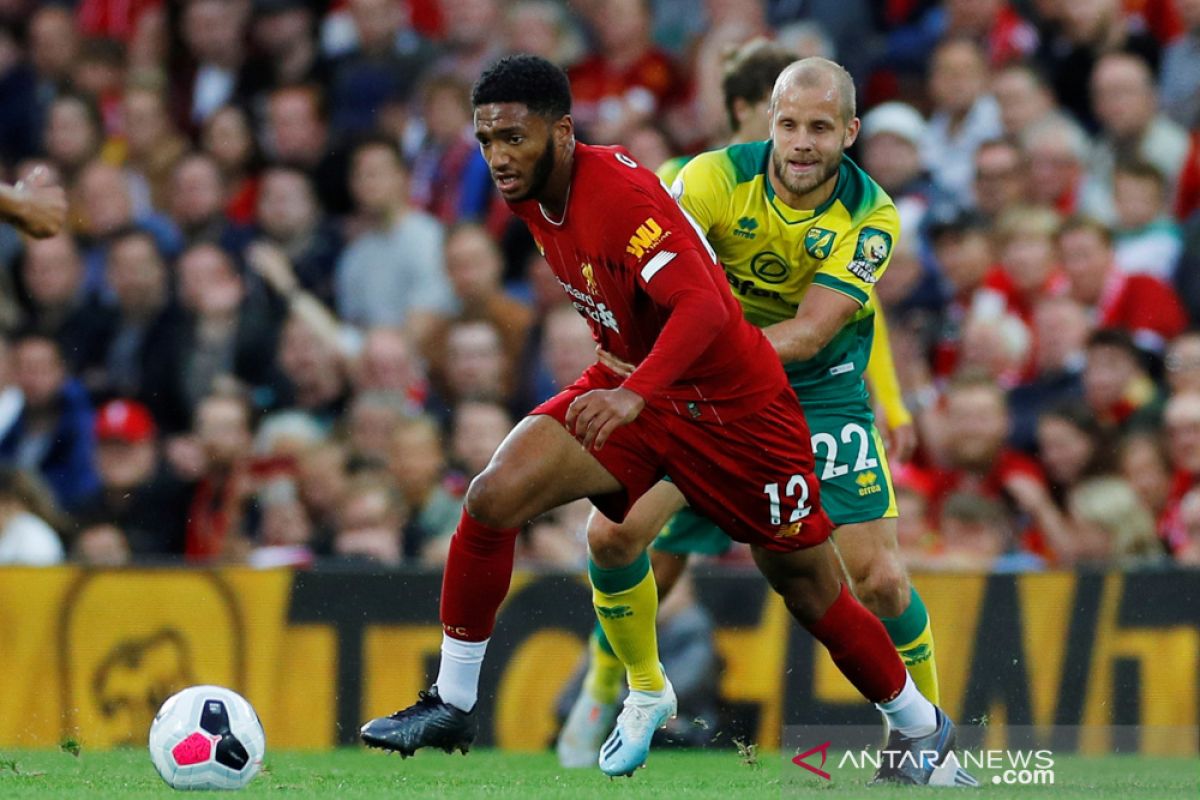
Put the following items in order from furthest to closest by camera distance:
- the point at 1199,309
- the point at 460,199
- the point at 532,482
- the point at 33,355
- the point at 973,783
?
the point at 460,199, the point at 33,355, the point at 1199,309, the point at 973,783, the point at 532,482

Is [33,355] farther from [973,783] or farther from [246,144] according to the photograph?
[973,783]

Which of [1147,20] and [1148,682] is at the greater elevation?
[1147,20]

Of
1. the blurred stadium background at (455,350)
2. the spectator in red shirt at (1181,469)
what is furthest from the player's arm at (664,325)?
the spectator in red shirt at (1181,469)

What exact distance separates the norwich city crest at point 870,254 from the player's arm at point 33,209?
267 cm

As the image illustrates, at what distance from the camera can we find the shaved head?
7.00 m

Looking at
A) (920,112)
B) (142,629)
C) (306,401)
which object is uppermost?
(920,112)

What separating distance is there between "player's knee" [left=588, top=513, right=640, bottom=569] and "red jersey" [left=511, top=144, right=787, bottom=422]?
646mm

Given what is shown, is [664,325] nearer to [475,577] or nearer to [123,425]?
[475,577]

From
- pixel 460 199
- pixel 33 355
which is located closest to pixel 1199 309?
pixel 460 199

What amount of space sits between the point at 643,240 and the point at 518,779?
7.11ft

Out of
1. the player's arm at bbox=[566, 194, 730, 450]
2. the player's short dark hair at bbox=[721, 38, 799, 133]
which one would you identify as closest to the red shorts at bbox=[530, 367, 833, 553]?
the player's arm at bbox=[566, 194, 730, 450]

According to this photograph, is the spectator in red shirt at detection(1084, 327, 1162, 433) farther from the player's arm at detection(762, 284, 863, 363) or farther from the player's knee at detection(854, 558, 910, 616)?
the player's arm at detection(762, 284, 863, 363)

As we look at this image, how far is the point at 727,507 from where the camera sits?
21.1ft

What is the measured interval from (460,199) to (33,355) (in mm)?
2685
